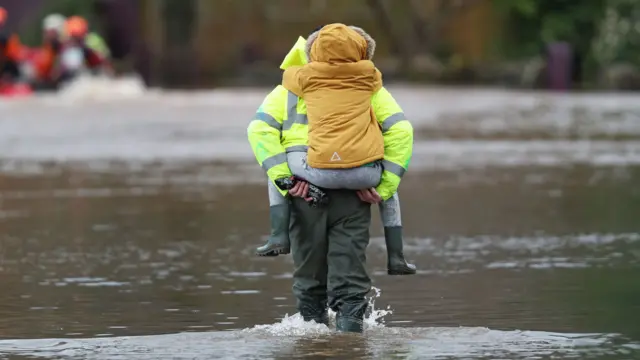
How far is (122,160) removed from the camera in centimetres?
1912

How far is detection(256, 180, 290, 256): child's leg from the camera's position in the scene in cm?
747

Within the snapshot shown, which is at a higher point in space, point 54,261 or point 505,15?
point 505,15

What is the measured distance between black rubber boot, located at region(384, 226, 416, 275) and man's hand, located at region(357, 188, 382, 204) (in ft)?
0.66

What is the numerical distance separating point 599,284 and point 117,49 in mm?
37447

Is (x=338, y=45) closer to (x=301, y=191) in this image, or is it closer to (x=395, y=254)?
(x=301, y=191)

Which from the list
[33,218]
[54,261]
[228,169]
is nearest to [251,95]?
[228,169]

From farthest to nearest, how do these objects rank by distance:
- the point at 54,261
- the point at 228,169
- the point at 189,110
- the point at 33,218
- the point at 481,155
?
the point at 189,110, the point at 481,155, the point at 228,169, the point at 33,218, the point at 54,261

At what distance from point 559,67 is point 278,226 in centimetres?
3124

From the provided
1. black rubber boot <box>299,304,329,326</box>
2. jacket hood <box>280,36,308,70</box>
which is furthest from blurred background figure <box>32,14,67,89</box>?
black rubber boot <box>299,304,329,326</box>

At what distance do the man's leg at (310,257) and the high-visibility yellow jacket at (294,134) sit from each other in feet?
0.53

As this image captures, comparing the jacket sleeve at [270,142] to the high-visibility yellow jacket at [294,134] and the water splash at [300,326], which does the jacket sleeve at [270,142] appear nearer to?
the high-visibility yellow jacket at [294,134]

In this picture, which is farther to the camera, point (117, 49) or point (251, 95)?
point (117, 49)

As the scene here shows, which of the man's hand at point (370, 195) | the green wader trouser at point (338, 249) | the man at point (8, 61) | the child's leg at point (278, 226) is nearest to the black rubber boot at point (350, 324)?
the green wader trouser at point (338, 249)

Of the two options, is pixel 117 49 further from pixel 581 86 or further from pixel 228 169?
pixel 228 169
